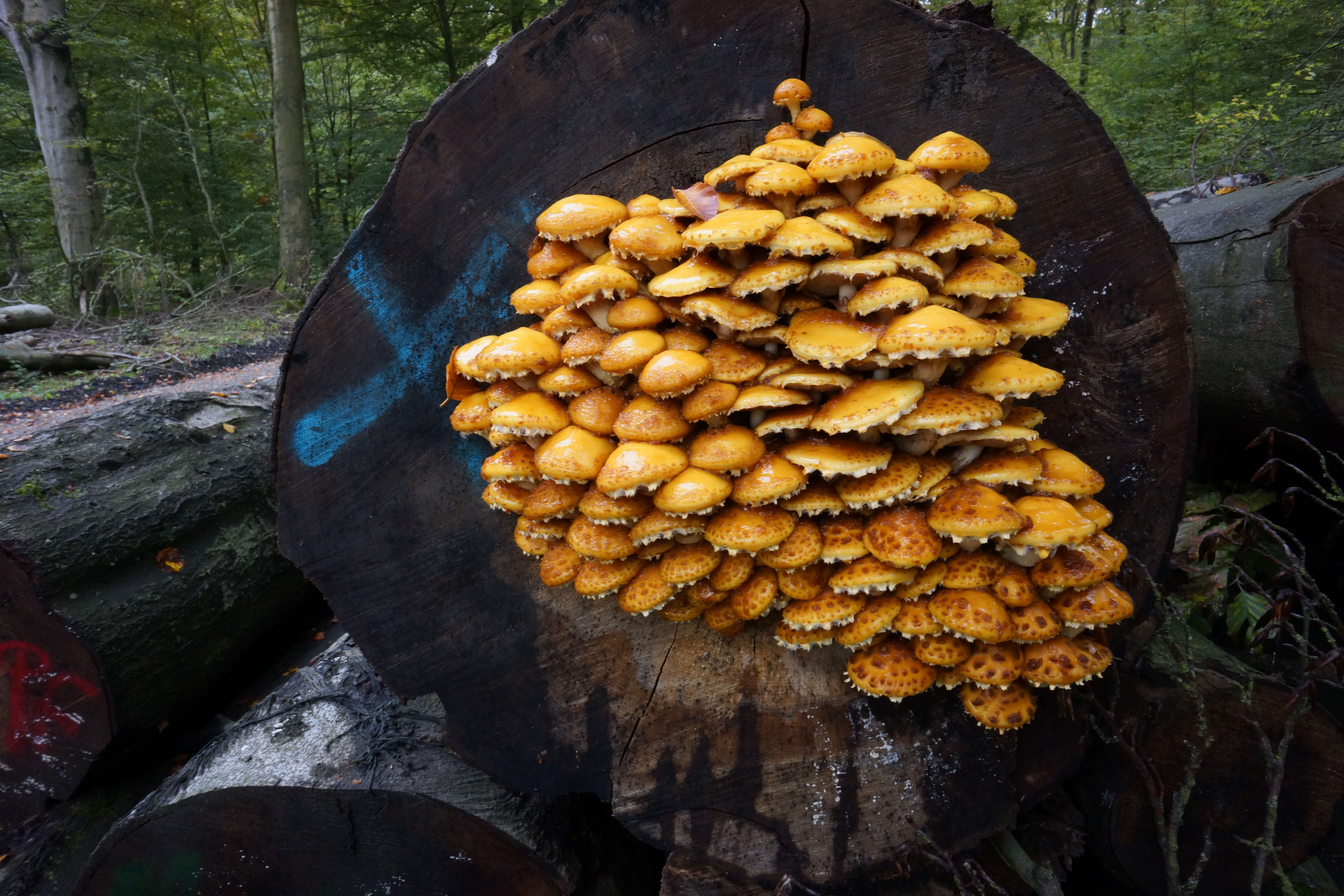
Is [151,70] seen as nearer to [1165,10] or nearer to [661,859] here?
[661,859]

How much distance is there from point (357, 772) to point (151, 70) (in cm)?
1766

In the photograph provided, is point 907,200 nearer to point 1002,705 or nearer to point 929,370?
point 929,370

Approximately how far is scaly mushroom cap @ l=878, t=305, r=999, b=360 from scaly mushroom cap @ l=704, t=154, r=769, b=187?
62cm

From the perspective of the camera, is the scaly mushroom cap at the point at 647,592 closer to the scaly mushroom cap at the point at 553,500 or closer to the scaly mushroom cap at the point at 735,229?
the scaly mushroom cap at the point at 553,500

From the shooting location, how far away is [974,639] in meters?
1.78

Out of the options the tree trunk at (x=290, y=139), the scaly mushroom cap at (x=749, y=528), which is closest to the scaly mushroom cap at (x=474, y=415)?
the scaly mushroom cap at (x=749, y=528)

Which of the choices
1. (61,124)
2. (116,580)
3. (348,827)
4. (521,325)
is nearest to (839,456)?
(521,325)

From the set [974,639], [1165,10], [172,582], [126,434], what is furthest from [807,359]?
[1165,10]

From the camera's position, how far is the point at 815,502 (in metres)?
1.81

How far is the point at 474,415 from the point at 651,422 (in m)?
0.59

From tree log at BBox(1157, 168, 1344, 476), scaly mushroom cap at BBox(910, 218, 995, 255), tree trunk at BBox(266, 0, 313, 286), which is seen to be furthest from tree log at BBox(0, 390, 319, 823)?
tree trunk at BBox(266, 0, 313, 286)

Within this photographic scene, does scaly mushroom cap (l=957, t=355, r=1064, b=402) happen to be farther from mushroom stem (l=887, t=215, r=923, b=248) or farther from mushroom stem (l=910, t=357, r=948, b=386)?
mushroom stem (l=887, t=215, r=923, b=248)

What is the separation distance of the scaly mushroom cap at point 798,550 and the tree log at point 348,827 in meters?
1.50

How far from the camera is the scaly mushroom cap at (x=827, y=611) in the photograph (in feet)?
5.99
